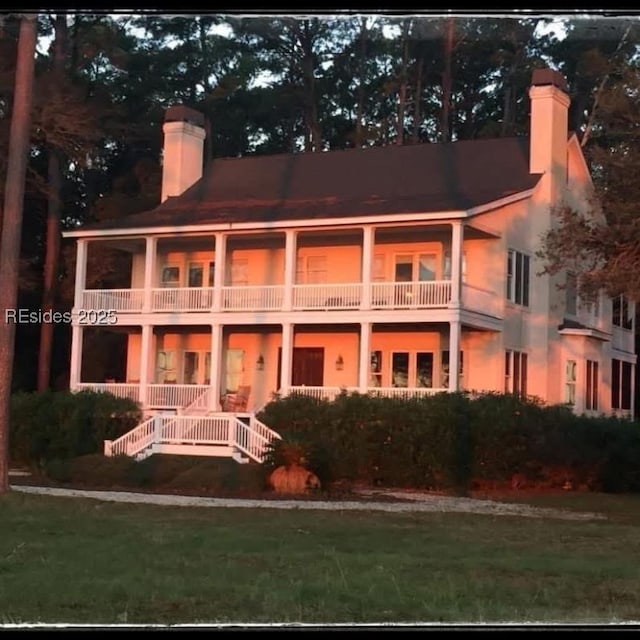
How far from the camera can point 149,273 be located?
30.0 metres

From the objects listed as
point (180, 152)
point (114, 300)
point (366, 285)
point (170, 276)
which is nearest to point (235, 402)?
point (114, 300)

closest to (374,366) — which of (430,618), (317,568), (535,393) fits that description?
(535,393)

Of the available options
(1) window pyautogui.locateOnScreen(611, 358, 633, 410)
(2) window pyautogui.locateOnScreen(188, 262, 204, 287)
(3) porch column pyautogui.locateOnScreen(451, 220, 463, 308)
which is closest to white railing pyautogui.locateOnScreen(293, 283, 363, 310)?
(3) porch column pyautogui.locateOnScreen(451, 220, 463, 308)

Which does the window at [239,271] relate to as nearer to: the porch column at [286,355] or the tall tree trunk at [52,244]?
the porch column at [286,355]

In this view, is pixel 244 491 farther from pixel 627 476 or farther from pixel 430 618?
pixel 430 618

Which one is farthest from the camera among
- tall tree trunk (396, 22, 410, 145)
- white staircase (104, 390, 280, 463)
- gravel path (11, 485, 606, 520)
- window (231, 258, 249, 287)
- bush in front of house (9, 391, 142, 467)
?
tall tree trunk (396, 22, 410, 145)

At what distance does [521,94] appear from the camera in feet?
137

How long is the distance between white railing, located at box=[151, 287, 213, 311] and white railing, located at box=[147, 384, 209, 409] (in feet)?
7.30

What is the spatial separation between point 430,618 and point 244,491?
13.1 metres

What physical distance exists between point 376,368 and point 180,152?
33.5 feet

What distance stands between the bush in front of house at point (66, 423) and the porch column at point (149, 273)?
3.69 m

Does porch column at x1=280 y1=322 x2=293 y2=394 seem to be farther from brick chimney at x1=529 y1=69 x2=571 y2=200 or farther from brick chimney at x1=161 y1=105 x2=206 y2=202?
Result: brick chimney at x1=529 y1=69 x2=571 y2=200

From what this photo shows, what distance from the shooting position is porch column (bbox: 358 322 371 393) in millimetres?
27000
